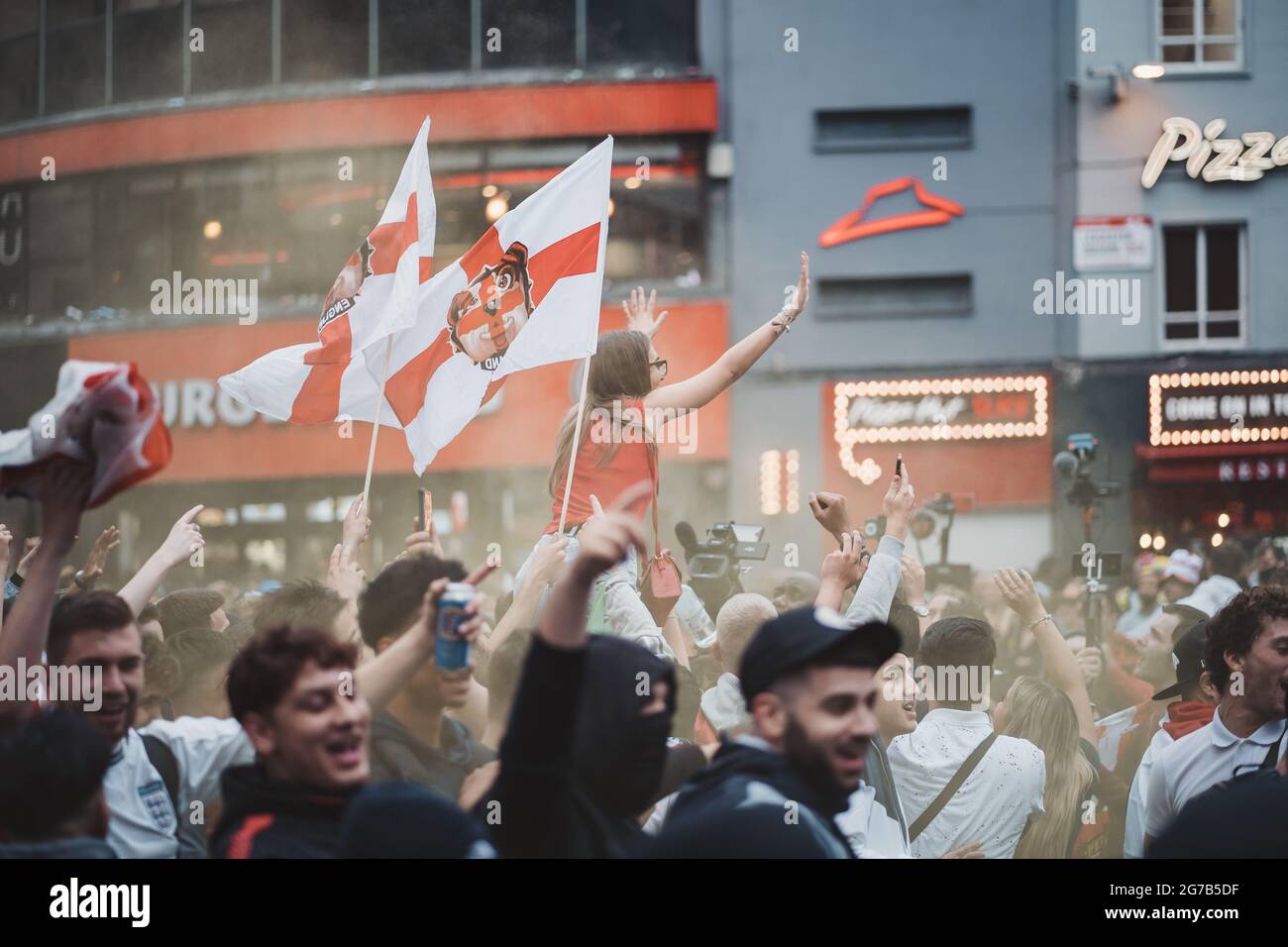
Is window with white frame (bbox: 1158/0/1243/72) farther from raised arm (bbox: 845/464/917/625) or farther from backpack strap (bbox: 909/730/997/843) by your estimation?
backpack strap (bbox: 909/730/997/843)

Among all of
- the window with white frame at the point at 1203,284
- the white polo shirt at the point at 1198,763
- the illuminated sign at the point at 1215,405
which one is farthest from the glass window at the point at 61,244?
the white polo shirt at the point at 1198,763

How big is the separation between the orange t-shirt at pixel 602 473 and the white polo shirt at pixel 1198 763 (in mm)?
1693

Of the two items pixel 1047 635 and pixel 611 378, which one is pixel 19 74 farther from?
pixel 1047 635

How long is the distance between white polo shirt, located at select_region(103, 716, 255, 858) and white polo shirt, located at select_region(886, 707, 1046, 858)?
63.5 inches

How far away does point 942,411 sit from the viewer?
12.1m

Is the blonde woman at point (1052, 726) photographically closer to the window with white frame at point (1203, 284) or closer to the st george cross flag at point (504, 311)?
the st george cross flag at point (504, 311)

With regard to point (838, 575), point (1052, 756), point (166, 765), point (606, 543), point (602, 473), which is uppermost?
point (602, 473)

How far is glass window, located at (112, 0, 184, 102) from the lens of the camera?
35.6 ft

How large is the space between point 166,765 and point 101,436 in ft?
2.72

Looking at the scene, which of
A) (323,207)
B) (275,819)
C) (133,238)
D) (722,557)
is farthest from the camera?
(133,238)

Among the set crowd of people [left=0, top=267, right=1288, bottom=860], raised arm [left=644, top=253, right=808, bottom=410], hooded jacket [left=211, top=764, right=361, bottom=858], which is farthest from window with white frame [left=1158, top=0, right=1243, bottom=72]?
hooded jacket [left=211, top=764, right=361, bottom=858]

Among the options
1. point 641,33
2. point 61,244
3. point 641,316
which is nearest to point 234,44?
point 61,244

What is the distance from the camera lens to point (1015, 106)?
1223 cm
